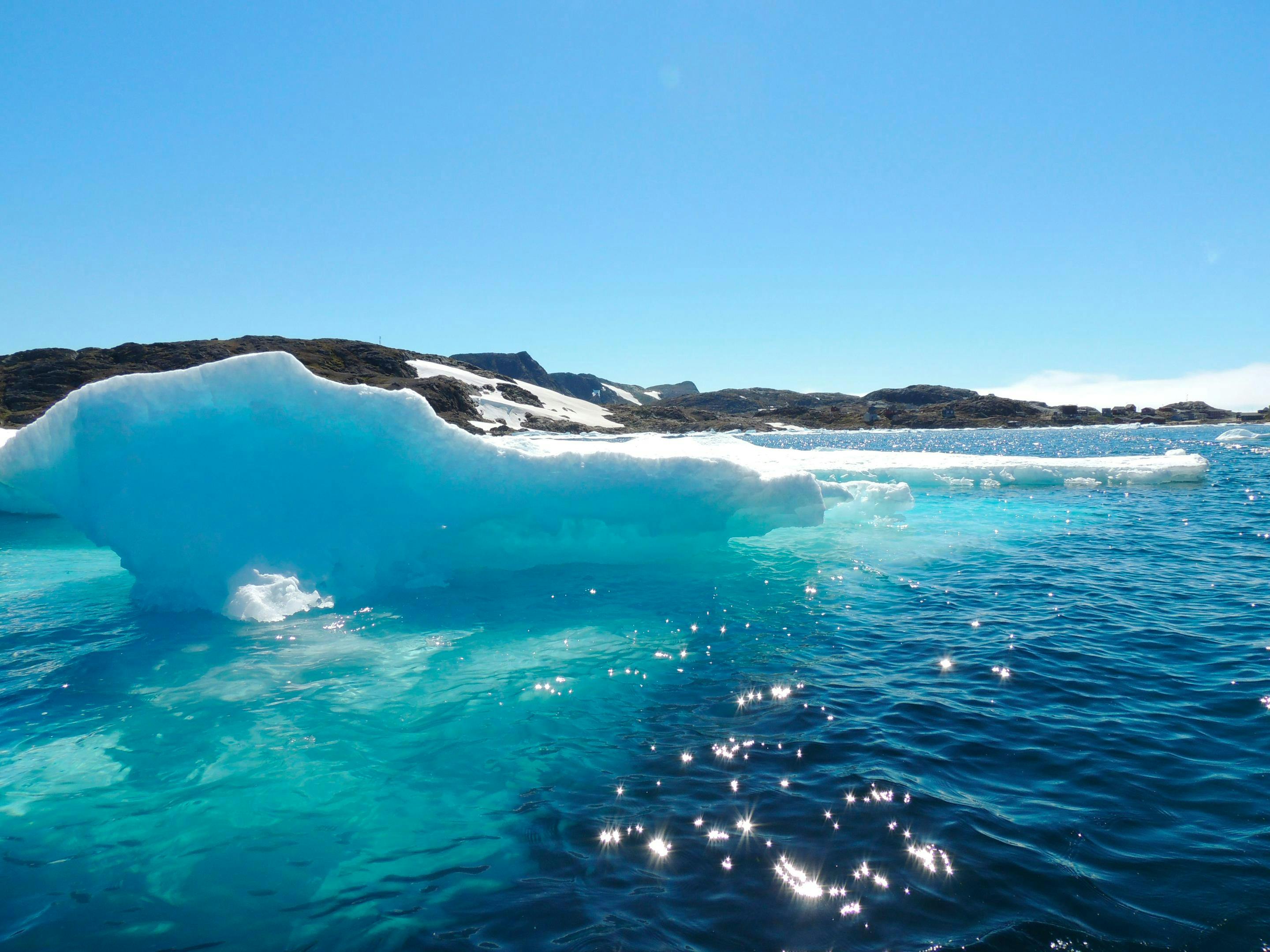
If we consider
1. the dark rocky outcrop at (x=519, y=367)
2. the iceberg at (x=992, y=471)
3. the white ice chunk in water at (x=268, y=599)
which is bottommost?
the white ice chunk in water at (x=268, y=599)

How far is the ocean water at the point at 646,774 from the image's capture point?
152 inches

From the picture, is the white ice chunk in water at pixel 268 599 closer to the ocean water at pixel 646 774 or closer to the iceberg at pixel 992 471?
the ocean water at pixel 646 774

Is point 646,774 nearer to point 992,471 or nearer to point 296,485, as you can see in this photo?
point 296,485

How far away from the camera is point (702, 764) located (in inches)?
220

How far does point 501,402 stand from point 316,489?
259 ft

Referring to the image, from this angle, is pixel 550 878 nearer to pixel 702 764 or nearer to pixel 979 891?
pixel 702 764

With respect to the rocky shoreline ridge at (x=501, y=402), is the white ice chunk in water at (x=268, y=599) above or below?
below

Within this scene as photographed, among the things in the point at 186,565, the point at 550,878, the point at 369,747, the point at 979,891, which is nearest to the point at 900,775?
the point at 979,891

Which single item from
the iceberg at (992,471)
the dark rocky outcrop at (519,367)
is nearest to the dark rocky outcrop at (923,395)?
the dark rocky outcrop at (519,367)

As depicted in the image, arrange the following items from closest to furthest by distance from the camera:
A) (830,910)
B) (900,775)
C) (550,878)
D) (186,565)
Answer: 1. (830,910)
2. (550,878)
3. (900,775)
4. (186,565)

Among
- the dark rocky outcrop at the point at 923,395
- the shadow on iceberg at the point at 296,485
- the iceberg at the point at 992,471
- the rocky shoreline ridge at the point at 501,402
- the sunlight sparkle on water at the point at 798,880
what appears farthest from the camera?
the dark rocky outcrop at the point at 923,395

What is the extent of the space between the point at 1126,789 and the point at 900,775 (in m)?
1.70

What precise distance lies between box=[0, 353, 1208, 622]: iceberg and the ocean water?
0.91 m

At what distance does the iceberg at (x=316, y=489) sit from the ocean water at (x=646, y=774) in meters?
0.91
